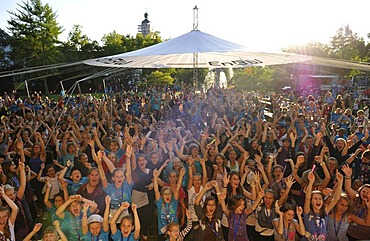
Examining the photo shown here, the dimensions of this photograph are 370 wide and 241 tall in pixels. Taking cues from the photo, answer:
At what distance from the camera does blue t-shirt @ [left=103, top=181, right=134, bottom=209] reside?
432 centimetres

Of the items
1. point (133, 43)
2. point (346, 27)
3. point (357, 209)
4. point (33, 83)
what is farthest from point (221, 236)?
point (346, 27)

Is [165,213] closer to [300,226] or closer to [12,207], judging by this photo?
[300,226]

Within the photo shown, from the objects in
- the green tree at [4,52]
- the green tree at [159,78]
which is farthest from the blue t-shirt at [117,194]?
the green tree at [4,52]

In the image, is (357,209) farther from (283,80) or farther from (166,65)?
(283,80)

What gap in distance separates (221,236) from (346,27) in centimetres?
10055

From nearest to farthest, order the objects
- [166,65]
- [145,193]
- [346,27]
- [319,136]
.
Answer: [145,193]
[319,136]
[166,65]
[346,27]

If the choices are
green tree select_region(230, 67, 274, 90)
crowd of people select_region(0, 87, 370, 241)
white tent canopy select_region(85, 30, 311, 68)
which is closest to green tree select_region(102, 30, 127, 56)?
green tree select_region(230, 67, 274, 90)

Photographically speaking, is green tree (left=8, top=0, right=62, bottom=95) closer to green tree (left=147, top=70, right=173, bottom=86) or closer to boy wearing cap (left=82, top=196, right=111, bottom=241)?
green tree (left=147, top=70, right=173, bottom=86)

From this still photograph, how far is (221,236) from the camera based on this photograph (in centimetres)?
404

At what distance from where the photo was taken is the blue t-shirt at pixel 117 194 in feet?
14.2

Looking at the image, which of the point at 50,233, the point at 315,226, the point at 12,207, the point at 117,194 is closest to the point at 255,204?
the point at 315,226

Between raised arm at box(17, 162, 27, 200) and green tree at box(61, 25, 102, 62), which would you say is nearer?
raised arm at box(17, 162, 27, 200)

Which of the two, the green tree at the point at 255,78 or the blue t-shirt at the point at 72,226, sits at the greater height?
the blue t-shirt at the point at 72,226

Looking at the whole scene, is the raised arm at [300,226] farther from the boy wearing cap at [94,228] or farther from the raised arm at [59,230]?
the raised arm at [59,230]
